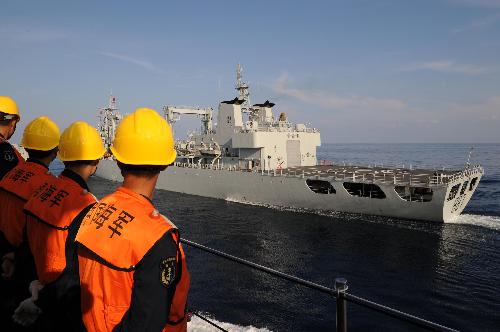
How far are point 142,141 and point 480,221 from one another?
2517 cm

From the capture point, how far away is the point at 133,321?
1583 mm

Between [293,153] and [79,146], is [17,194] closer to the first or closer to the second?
[79,146]

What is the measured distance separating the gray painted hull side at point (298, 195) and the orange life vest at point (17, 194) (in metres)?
20.7

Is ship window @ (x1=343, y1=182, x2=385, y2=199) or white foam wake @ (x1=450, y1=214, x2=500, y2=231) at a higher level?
ship window @ (x1=343, y1=182, x2=385, y2=199)

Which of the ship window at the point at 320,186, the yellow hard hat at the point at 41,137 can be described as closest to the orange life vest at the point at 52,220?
the yellow hard hat at the point at 41,137

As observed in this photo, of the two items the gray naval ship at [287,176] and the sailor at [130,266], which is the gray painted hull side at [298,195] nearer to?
the gray naval ship at [287,176]

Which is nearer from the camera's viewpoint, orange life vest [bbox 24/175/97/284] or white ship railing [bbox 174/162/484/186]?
orange life vest [bbox 24/175/97/284]

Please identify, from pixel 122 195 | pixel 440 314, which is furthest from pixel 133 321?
pixel 440 314

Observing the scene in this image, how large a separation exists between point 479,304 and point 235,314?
27.0 feet

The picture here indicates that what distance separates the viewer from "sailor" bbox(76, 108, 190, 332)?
5.16 ft

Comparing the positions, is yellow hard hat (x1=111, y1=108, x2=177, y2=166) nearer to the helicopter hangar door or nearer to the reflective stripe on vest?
the reflective stripe on vest

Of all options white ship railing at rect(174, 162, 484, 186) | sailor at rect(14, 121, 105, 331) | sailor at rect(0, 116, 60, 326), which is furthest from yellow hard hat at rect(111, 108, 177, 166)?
white ship railing at rect(174, 162, 484, 186)

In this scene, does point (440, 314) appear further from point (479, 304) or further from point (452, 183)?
point (452, 183)

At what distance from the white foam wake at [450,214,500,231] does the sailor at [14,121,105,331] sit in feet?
76.7
